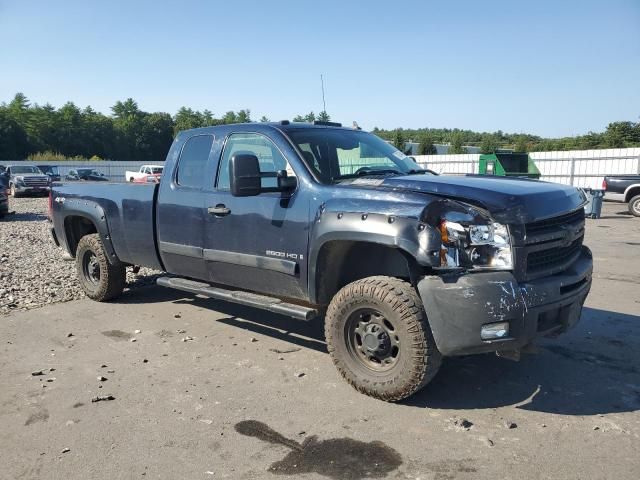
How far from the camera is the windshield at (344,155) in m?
4.53

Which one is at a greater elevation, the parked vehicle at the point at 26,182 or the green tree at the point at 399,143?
the green tree at the point at 399,143

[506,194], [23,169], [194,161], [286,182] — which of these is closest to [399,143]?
[194,161]

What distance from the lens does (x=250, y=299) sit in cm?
469

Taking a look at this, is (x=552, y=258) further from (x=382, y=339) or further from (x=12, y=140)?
(x=12, y=140)

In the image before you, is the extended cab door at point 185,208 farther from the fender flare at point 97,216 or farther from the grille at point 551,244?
the grille at point 551,244

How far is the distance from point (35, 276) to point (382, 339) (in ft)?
20.4

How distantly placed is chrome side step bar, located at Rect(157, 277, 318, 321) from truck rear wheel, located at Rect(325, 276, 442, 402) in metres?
0.26

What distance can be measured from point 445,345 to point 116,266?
4.48 metres

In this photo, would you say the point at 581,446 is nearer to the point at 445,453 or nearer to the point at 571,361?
the point at 445,453

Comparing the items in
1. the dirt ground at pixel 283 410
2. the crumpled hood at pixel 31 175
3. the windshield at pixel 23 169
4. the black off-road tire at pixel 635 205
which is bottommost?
the black off-road tire at pixel 635 205

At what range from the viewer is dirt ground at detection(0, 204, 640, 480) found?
10.2 ft

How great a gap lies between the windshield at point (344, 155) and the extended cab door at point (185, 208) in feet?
Answer: 3.36

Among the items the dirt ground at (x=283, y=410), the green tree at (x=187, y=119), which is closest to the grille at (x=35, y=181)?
the dirt ground at (x=283, y=410)

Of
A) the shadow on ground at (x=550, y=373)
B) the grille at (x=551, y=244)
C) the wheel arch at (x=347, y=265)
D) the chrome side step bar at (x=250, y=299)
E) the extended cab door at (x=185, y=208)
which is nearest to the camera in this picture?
the grille at (x=551, y=244)
